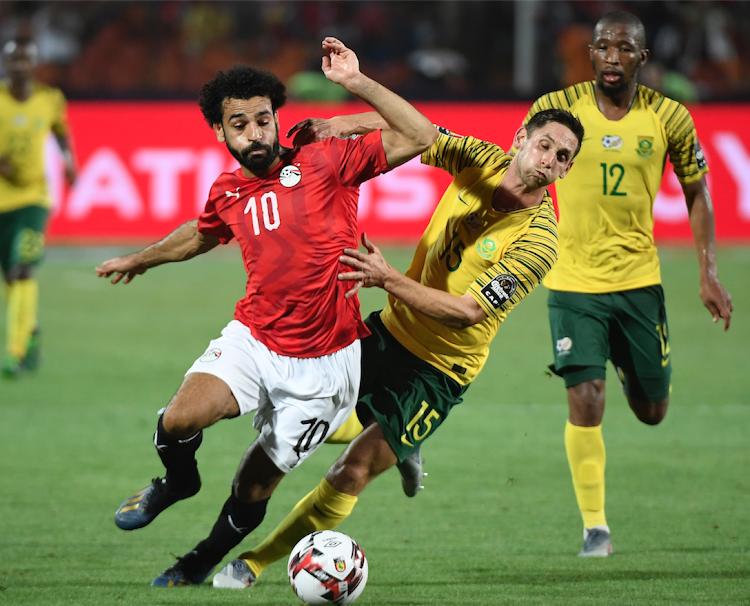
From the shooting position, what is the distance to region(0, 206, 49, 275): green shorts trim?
9.20 meters

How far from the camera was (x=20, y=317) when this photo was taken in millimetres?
8977

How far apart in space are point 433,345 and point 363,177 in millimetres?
866

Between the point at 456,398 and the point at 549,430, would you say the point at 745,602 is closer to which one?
the point at 456,398

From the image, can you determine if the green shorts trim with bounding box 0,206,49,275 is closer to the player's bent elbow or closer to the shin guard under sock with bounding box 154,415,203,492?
the shin guard under sock with bounding box 154,415,203,492

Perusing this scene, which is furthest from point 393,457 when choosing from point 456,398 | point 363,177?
point 363,177

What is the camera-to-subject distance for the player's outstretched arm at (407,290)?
411cm

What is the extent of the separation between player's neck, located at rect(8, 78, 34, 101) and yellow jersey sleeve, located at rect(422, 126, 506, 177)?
19.2 ft

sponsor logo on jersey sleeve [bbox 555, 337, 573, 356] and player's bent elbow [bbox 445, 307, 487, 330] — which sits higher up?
player's bent elbow [bbox 445, 307, 487, 330]

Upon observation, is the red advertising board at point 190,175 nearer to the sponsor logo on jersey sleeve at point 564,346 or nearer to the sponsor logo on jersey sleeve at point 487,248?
the sponsor logo on jersey sleeve at point 564,346

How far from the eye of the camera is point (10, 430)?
723 cm

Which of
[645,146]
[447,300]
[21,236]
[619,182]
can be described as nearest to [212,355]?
[447,300]

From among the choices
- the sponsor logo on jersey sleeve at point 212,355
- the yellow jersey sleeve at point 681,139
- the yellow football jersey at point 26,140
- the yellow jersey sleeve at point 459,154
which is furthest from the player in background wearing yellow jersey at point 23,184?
the yellow jersey sleeve at point 681,139

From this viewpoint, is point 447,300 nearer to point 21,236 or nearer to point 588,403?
point 588,403

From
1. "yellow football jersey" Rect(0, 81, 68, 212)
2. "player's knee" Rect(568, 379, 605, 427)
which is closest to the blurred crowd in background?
"yellow football jersey" Rect(0, 81, 68, 212)
